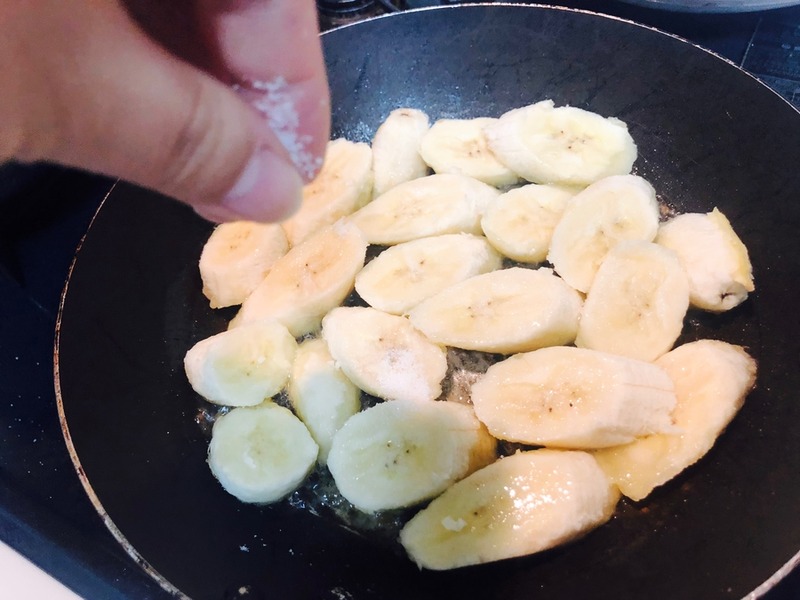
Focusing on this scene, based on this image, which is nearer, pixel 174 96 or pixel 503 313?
pixel 174 96

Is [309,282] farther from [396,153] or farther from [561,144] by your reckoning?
[561,144]

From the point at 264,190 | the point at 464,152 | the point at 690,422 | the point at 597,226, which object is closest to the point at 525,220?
the point at 597,226

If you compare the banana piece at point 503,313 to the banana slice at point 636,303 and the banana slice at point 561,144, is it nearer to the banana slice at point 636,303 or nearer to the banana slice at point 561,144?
the banana slice at point 636,303

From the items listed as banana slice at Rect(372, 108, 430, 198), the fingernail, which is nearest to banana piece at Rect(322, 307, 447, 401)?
banana slice at Rect(372, 108, 430, 198)

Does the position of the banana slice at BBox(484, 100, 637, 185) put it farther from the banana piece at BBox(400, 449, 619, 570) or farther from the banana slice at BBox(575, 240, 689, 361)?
the banana piece at BBox(400, 449, 619, 570)

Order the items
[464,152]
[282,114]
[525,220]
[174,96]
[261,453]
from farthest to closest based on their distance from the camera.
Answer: [464,152] → [525,220] → [261,453] → [282,114] → [174,96]
